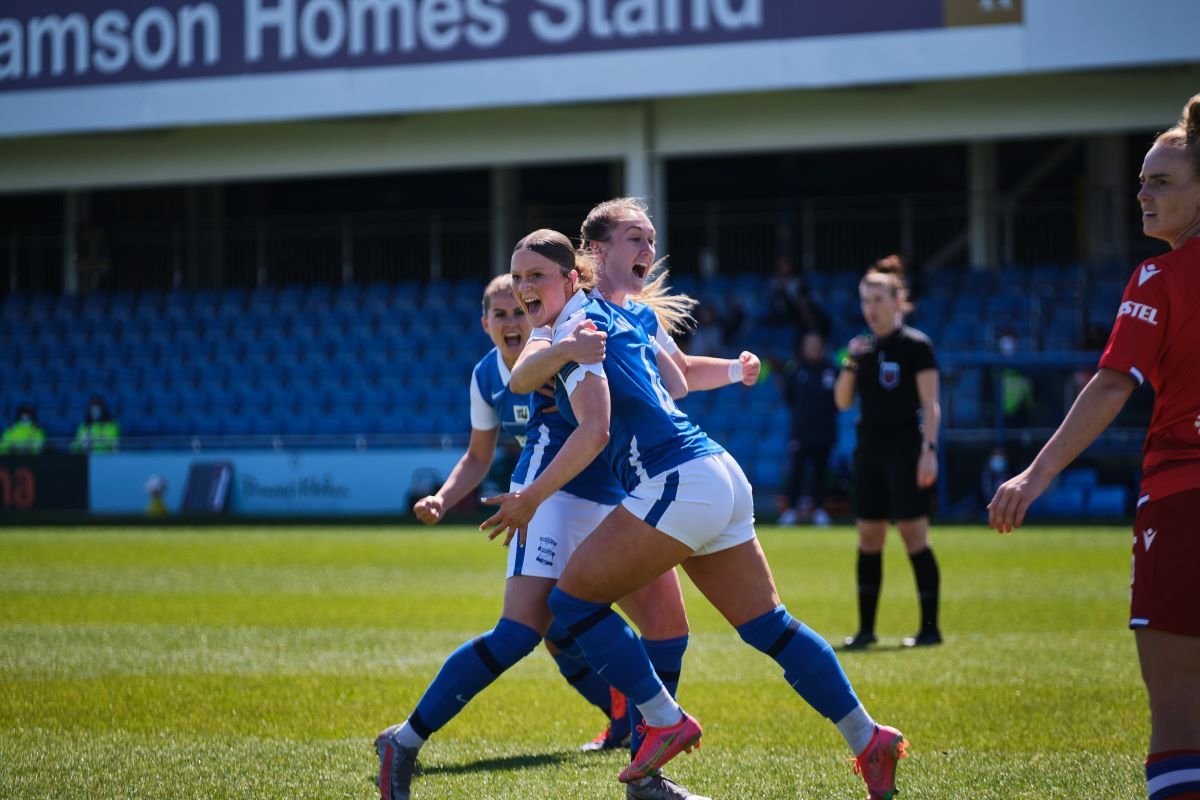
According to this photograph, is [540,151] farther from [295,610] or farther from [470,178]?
[295,610]

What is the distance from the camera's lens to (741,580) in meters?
5.00

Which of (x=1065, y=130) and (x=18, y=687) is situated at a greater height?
(x=1065, y=130)

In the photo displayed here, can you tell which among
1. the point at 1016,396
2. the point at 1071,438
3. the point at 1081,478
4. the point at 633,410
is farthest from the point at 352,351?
the point at 1071,438

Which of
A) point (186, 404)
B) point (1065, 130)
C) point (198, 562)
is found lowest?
point (198, 562)

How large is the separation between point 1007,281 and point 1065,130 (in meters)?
2.80

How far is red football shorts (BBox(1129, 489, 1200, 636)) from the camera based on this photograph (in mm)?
3738

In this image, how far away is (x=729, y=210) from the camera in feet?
116

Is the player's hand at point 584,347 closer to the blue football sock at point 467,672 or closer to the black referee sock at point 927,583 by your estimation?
the blue football sock at point 467,672

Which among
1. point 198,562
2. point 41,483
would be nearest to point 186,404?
point 41,483

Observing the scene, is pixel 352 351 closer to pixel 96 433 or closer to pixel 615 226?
pixel 96 433

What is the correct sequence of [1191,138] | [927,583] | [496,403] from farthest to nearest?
[927,583], [496,403], [1191,138]

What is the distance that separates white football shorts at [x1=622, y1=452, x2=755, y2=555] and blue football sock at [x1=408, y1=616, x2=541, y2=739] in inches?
27.2

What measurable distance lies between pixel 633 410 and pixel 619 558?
1.70ft

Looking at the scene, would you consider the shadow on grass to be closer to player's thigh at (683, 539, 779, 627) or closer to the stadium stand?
player's thigh at (683, 539, 779, 627)
